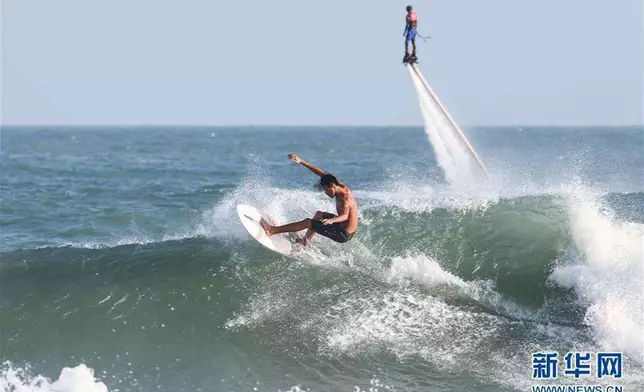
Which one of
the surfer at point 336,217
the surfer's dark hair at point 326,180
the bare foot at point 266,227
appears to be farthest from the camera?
the bare foot at point 266,227

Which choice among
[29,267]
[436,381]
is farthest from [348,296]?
[29,267]

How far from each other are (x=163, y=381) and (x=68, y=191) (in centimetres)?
1826

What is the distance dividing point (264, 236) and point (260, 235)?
9 cm

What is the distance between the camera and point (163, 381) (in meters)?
9.31

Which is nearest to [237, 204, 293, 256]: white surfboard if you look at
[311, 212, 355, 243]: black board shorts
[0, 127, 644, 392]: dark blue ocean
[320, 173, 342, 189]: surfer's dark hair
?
[0, 127, 644, 392]: dark blue ocean

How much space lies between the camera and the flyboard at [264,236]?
12055 mm

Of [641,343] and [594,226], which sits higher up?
[594,226]

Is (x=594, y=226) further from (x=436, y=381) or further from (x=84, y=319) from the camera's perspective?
(x=84, y=319)
